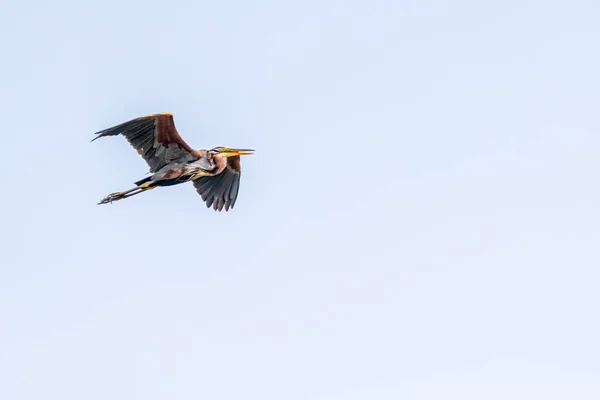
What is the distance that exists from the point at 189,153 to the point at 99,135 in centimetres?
245

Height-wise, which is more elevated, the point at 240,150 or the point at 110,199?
the point at 240,150

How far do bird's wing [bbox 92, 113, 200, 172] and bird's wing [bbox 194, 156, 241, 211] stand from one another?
59.3 inches

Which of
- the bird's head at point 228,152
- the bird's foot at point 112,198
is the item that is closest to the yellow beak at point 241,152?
the bird's head at point 228,152

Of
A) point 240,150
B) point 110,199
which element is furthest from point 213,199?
point 110,199

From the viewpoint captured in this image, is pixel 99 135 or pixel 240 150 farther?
pixel 240 150

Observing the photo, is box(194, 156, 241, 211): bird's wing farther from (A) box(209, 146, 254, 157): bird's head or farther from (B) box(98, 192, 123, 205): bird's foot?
(B) box(98, 192, 123, 205): bird's foot

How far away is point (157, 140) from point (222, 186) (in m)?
2.49

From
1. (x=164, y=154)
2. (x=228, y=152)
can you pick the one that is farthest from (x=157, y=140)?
(x=228, y=152)

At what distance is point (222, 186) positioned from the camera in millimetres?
25766

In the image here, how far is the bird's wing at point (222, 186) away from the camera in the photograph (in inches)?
1011

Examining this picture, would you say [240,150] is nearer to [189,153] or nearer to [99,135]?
[189,153]

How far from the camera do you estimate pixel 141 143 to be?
24.0m

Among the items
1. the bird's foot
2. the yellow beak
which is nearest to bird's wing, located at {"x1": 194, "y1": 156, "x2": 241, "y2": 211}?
the yellow beak

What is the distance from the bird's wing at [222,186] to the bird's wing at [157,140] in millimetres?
1506
